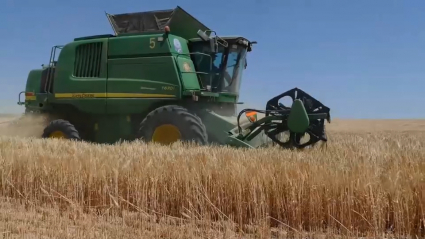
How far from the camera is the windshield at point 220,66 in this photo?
27.7 feet

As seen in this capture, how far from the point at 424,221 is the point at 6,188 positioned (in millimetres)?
3688

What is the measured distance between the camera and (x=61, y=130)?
344 inches

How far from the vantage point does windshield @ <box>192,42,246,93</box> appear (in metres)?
8.44

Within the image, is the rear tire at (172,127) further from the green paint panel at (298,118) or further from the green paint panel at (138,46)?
the green paint panel at (298,118)

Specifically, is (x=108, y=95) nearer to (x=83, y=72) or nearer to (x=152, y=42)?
(x=83, y=72)

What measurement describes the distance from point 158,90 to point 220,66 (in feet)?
4.11

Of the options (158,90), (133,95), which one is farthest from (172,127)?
(133,95)

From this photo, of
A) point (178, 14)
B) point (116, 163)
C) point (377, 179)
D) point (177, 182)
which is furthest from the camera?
point (178, 14)

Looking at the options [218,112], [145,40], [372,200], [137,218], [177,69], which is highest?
[145,40]

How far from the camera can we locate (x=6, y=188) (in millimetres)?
4395

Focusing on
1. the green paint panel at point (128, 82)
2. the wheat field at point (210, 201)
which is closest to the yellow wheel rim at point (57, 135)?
the green paint panel at point (128, 82)

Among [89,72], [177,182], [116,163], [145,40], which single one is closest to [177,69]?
[145,40]

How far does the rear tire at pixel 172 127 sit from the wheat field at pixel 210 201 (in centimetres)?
306

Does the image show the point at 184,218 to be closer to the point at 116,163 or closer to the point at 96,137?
the point at 116,163
